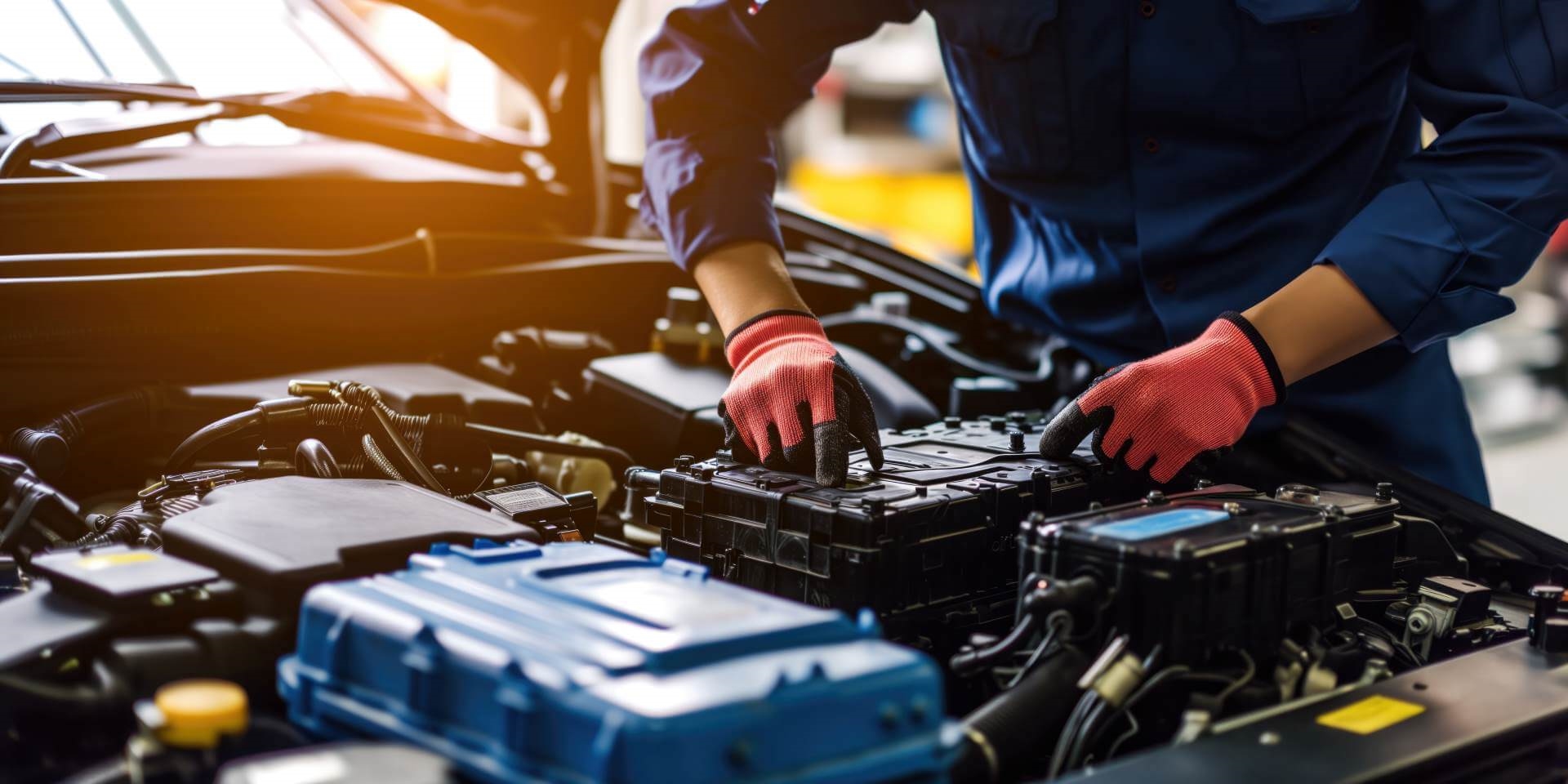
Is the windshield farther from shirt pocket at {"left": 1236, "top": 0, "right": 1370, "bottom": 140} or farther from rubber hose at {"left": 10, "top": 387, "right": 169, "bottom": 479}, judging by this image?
shirt pocket at {"left": 1236, "top": 0, "right": 1370, "bottom": 140}

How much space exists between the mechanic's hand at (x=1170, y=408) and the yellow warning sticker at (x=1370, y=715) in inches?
12.2

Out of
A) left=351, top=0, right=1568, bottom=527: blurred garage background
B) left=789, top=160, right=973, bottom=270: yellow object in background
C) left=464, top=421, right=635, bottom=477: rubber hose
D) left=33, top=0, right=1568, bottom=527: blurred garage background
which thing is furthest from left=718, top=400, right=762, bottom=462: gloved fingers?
left=789, top=160, right=973, bottom=270: yellow object in background

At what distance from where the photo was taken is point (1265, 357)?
1.13m

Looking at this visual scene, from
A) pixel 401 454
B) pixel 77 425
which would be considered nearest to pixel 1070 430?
pixel 401 454

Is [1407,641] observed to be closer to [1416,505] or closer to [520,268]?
[1416,505]

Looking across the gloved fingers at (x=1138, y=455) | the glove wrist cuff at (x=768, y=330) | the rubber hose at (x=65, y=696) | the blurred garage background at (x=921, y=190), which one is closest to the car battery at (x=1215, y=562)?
the gloved fingers at (x=1138, y=455)

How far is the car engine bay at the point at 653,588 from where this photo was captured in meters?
0.62

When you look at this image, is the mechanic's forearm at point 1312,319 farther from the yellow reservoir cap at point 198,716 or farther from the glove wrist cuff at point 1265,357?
the yellow reservoir cap at point 198,716

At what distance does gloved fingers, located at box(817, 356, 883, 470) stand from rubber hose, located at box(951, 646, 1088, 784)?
0.30 metres

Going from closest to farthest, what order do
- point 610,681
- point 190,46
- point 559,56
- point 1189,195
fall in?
point 610,681 < point 1189,195 < point 190,46 < point 559,56

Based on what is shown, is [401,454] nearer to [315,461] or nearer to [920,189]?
[315,461]

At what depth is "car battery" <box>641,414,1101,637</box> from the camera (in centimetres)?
91

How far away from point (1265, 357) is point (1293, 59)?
0.37 meters

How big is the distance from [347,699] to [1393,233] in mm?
983
